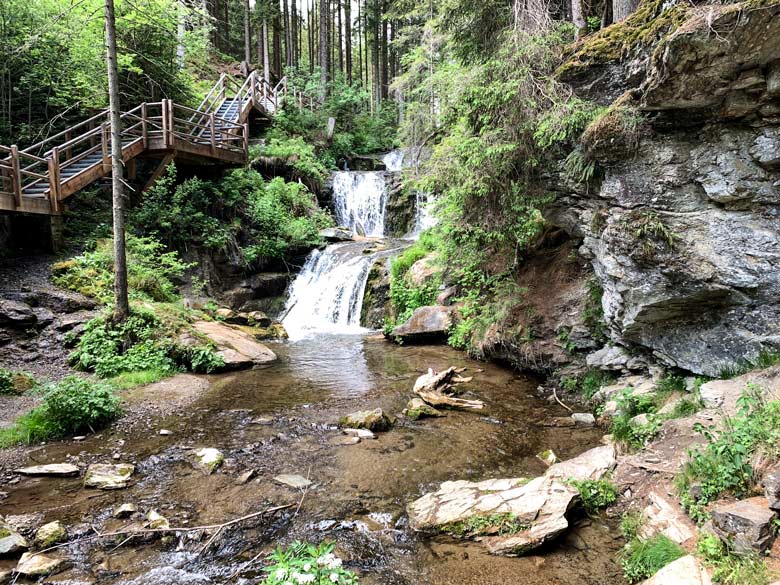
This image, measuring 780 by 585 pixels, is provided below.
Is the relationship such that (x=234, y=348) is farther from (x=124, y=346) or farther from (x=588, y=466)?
(x=588, y=466)

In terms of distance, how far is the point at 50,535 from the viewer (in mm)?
3910

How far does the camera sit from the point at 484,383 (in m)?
8.41

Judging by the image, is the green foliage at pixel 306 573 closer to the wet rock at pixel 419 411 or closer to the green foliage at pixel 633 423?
the green foliage at pixel 633 423

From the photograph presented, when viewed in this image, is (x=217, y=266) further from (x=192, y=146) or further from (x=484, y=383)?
(x=484, y=383)

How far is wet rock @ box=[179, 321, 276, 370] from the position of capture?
31.5 ft

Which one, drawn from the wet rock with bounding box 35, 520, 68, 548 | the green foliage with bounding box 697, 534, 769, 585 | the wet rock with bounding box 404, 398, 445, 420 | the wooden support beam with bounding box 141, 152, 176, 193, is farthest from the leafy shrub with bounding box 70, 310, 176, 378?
the green foliage with bounding box 697, 534, 769, 585

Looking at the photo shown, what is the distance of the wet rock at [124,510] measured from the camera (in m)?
4.29

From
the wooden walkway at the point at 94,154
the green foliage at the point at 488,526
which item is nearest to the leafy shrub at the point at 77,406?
the green foliage at the point at 488,526

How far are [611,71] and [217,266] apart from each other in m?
12.5

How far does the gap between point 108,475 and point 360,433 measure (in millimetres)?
3066

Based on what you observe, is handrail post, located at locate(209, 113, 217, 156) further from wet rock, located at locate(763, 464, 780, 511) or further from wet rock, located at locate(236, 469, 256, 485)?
wet rock, located at locate(763, 464, 780, 511)

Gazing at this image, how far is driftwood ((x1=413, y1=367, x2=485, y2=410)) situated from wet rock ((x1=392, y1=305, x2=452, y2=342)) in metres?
2.86

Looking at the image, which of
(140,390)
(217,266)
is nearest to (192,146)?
(217,266)

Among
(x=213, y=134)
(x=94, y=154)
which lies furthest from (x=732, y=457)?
(x=94, y=154)
